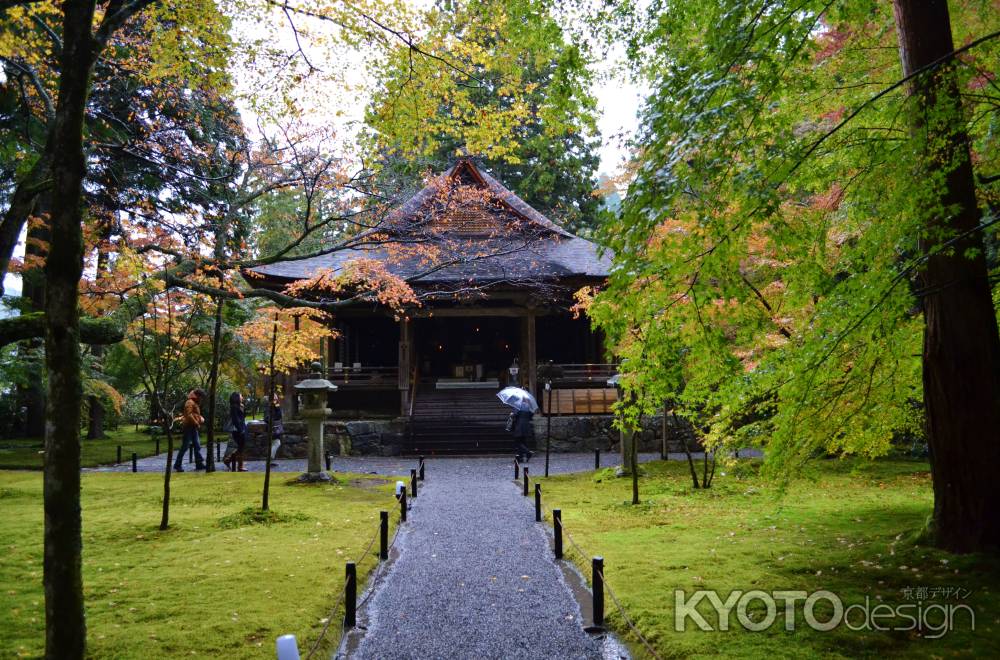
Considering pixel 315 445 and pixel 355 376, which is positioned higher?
pixel 355 376

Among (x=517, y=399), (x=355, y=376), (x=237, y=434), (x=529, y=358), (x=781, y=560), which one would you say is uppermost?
(x=529, y=358)

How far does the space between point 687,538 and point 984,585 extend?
2.81m

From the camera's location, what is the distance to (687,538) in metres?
6.88

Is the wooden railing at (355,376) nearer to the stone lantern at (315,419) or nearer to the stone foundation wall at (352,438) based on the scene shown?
the stone foundation wall at (352,438)

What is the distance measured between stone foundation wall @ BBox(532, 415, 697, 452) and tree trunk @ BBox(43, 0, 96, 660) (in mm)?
14364

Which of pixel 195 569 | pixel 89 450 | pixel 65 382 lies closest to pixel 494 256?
pixel 195 569

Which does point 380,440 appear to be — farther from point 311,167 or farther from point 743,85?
point 743,85

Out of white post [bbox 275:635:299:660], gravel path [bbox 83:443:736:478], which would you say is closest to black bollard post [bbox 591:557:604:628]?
white post [bbox 275:635:299:660]

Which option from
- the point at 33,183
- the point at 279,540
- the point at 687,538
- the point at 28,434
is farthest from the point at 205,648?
the point at 28,434

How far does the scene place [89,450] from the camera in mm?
18609

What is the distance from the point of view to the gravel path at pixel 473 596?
14.5 feet

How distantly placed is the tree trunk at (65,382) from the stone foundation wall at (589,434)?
1436cm

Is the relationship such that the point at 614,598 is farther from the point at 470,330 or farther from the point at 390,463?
the point at 470,330

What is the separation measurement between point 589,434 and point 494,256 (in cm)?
590
